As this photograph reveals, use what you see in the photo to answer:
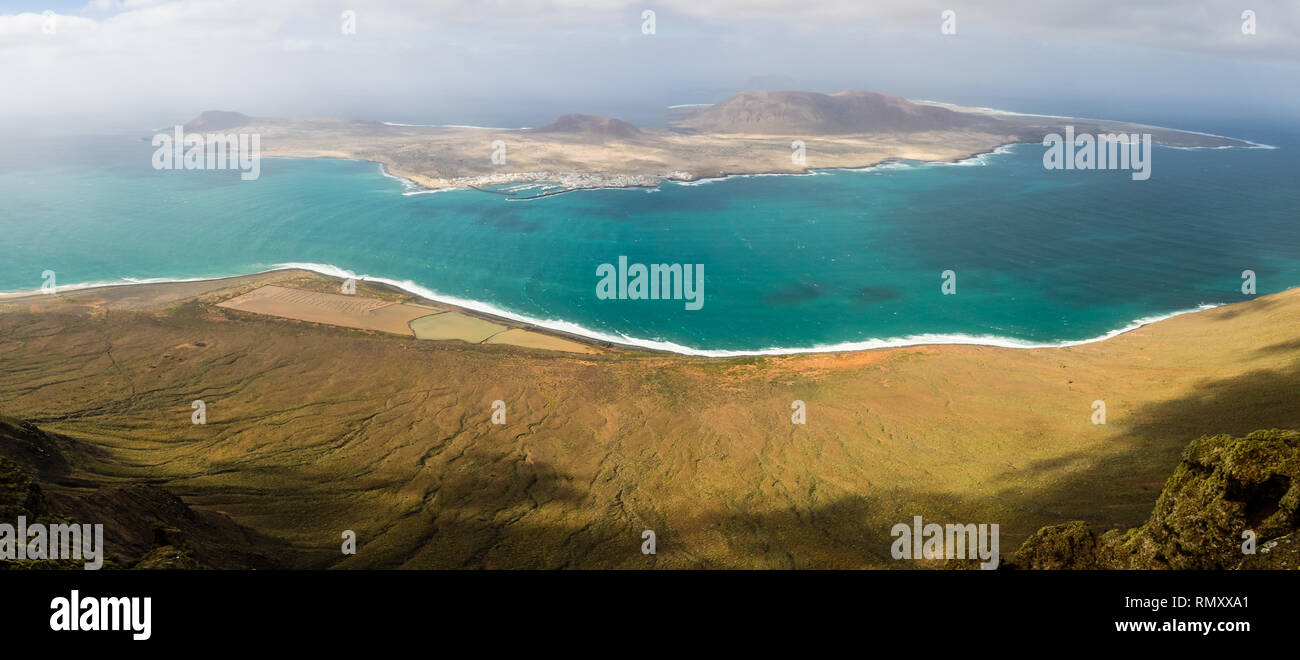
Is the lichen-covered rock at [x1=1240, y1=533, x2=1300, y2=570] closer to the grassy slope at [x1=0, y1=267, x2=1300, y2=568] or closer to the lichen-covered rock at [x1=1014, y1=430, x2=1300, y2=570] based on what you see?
the lichen-covered rock at [x1=1014, y1=430, x2=1300, y2=570]

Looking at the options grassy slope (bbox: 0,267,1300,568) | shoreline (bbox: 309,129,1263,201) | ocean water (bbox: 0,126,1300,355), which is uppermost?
shoreline (bbox: 309,129,1263,201)

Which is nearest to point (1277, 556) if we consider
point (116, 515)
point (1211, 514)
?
point (1211, 514)

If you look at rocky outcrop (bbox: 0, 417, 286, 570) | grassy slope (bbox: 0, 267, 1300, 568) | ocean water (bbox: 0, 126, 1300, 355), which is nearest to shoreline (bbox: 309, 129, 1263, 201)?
ocean water (bbox: 0, 126, 1300, 355)

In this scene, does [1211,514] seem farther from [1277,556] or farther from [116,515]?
[116,515]

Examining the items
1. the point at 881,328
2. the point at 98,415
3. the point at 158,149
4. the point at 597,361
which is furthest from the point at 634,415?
the point at 158,149

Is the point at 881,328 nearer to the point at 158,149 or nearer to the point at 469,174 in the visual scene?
the point at 469,174

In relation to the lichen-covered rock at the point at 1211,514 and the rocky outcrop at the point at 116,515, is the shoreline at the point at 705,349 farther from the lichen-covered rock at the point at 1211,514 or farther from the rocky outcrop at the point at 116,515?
the lichen-covered rock at the point at 1211,514
